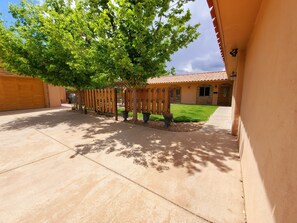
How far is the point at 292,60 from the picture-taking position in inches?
41.0

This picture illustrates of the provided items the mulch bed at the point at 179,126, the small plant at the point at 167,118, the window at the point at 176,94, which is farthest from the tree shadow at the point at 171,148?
the window at the point at 176,94

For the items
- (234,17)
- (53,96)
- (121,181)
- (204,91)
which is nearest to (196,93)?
(204,91)

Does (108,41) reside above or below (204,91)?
above

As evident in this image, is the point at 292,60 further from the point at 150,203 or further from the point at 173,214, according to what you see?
the point at 150,203

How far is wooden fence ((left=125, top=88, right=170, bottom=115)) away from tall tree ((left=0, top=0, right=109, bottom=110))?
164 centimetres

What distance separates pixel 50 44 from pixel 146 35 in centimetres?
597

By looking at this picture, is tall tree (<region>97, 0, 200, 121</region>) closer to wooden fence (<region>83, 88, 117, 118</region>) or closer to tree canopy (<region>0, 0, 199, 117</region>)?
tree canopy (<region>0, 0, 199, 117</region>)

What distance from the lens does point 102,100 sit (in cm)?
891

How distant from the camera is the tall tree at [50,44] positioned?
6.86 m

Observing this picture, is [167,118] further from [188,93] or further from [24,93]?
[24,93]

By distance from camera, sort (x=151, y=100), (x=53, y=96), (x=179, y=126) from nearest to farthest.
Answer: (x=179, y=126), (x=151, y=100), (x=53, y=96)

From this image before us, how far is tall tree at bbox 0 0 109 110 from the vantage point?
6.86 metres

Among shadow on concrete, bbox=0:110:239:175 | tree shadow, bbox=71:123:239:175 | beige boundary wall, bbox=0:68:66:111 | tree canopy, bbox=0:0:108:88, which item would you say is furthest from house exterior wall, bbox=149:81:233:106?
beige boundary wall, bbox=0:68:66:111

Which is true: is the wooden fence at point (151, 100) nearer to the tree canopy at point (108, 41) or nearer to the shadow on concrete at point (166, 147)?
the tree canopy at point (108, 41)
